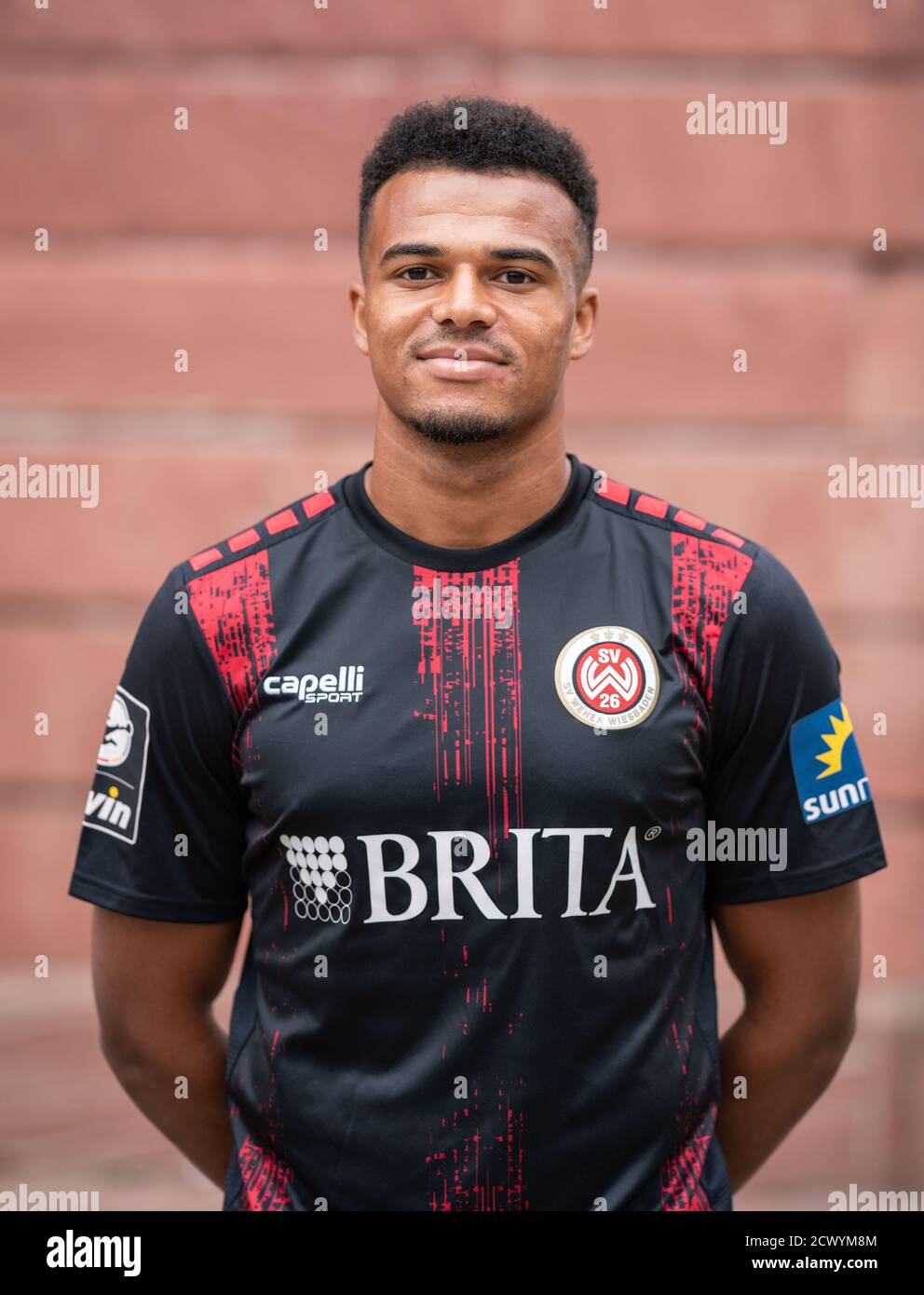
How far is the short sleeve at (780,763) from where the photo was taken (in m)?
2.03

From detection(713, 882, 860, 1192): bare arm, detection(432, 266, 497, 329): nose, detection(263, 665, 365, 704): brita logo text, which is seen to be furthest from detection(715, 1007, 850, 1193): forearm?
detection(432, 266, 497, 329): nose

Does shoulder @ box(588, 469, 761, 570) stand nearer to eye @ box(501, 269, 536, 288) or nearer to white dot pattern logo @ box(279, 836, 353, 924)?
eye @ box(501, 269, 536, 288)

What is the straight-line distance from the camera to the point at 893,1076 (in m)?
3.87

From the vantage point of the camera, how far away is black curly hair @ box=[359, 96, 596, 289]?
2057mm

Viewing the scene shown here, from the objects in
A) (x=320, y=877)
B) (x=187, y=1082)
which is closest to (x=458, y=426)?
(x=320, y=877)

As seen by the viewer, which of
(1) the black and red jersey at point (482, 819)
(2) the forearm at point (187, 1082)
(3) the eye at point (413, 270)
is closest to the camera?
(1) the black and red jersey at point (482, 819)

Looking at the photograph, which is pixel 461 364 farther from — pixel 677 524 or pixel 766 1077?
pixel 766 1077

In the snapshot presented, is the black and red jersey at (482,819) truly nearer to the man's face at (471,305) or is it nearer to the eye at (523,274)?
the man's face at (471,305)

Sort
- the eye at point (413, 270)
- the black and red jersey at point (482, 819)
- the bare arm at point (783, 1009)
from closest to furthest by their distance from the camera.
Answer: the black and red jersey at point (482, 819)
the eye at point (413, 270)
the bare arm at point (783, 1009)

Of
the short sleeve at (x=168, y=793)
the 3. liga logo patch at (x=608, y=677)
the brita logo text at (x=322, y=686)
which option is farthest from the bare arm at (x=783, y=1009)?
the short sleeve at (x=168, y=793)

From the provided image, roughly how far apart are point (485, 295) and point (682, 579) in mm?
521

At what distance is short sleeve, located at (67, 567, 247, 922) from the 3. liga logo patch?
52cm

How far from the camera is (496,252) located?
2004 mm
